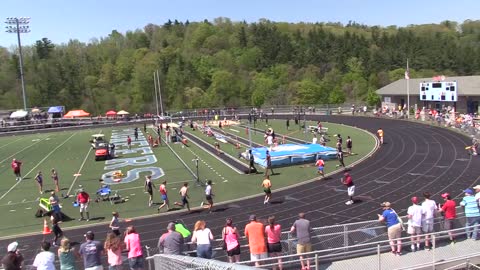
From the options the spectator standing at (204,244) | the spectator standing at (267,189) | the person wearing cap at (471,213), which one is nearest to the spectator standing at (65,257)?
the spectator standing at (204,244)

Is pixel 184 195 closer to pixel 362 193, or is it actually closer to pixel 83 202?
pixel 83 202

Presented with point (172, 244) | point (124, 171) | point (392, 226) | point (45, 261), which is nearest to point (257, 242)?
point (172, 244)

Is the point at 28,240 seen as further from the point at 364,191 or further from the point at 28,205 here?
the point at 364,191

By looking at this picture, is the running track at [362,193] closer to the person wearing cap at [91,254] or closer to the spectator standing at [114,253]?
the spectator standing at [114,253]

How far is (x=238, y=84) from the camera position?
11475 centimetres

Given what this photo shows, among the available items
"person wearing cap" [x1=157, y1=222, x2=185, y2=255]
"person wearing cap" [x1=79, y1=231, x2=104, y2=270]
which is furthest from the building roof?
"person wearing cap" [x1=79, y1=231, x2=104, y2=270]

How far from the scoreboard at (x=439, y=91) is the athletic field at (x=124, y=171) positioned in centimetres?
1241

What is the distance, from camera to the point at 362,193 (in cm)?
2422

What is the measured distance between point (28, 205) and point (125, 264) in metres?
15.8

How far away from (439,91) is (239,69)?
71.5 metres

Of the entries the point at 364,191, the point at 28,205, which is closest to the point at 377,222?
the point at 364,191

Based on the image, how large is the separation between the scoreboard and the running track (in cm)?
1737

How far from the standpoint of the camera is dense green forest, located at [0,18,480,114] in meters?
107

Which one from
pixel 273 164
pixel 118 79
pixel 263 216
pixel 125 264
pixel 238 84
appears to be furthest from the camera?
pixel 118 79
